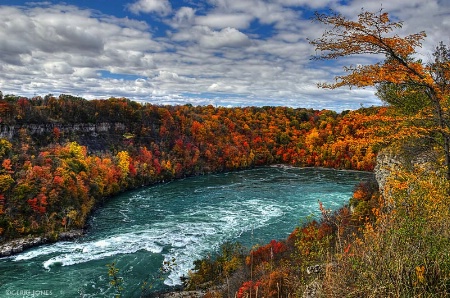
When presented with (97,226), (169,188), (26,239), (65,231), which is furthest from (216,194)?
(26,239)

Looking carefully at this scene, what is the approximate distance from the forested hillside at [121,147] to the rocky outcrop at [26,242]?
1102mm

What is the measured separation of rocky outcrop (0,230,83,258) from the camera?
31125mm

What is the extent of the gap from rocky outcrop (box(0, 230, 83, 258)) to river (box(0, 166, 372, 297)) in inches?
40.0

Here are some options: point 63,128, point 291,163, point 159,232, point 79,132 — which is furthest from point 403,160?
point 291,163

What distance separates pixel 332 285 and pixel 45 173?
45.5 meters

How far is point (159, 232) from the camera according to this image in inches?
1417

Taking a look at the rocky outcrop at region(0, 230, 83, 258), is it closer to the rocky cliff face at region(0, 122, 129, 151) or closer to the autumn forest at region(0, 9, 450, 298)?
the autumn forest at region(0, 9, 450, 298)

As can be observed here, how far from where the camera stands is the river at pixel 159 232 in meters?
25.2

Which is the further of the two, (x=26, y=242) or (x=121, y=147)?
(x=121, y=147)

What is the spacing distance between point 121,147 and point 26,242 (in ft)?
148

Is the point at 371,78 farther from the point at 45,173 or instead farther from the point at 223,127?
the point at 223,127

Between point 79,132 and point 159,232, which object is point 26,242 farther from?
point 79,132

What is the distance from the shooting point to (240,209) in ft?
151

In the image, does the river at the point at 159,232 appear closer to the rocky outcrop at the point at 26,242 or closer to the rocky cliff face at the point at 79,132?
the rocky outcrop at the point at 26,242
